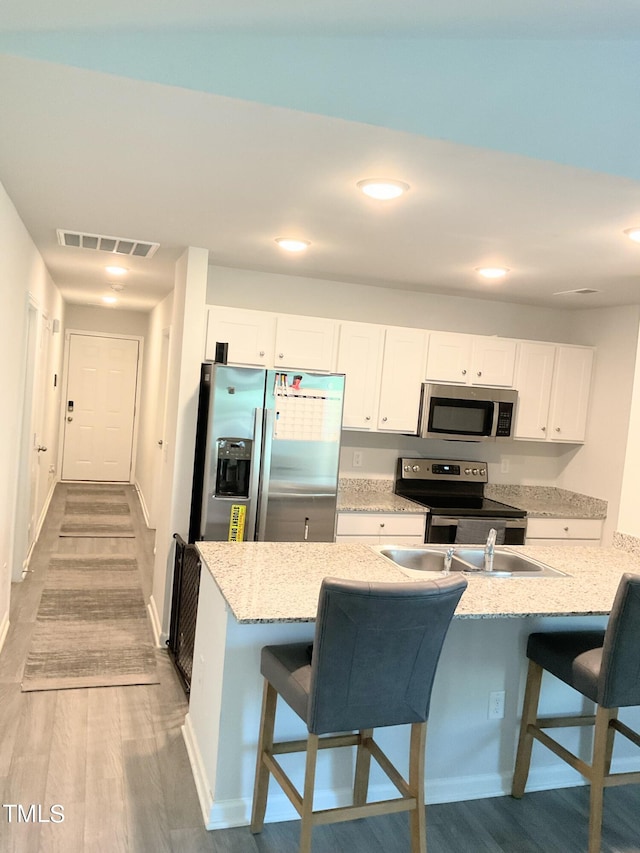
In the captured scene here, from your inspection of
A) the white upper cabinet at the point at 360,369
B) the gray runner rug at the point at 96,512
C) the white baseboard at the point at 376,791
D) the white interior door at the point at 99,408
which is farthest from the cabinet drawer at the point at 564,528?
the white interior door at the point at 99,408

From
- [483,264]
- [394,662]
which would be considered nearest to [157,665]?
[394,662]

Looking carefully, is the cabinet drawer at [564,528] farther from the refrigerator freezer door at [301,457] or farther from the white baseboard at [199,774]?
the white baseboard at [199,774]

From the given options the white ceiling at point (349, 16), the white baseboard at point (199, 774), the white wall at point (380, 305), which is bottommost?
the white baseboard at point (199, 774)

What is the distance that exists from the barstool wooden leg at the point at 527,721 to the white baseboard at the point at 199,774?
110 cm

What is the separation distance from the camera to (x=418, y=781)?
7.20 ft

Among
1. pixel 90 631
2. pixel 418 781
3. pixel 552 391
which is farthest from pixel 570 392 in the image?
pixel 90 631

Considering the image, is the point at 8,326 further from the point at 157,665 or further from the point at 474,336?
the point at 474,336

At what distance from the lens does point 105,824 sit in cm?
243

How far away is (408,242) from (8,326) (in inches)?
82.4

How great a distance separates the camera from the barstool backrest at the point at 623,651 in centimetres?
229

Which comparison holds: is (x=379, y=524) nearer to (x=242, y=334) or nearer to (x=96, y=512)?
(x=242, y=334)

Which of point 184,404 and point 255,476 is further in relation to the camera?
point 184,404

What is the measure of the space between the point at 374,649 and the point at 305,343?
2726 millimetres

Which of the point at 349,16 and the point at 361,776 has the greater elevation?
the point at 349,16
